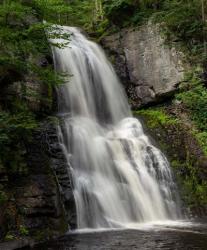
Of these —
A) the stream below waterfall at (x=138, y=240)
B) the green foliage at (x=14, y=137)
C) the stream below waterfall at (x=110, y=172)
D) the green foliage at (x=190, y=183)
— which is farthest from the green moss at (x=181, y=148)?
the green foliage at (x=14, y=137)

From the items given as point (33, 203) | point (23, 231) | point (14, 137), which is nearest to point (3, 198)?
point (23, 231)

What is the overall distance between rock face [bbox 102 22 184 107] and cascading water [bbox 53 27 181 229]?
0.73 m

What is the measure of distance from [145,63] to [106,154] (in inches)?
267

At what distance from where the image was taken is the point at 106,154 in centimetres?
1436

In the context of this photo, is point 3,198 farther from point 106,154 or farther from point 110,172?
point 106,154

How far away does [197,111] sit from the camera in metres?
17.7

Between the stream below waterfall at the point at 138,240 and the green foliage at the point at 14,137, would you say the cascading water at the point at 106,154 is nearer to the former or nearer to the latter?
the stream below waterfall at the point at 138,240

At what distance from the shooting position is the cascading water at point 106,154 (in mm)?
12359

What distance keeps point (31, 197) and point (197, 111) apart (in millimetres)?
9167

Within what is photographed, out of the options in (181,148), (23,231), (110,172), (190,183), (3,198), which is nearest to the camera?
(3,198)

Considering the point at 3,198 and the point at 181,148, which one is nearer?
the point at 3,198

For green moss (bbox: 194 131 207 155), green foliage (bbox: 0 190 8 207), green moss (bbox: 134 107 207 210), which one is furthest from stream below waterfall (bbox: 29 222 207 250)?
green moss (bbox: 194 131 207 155)

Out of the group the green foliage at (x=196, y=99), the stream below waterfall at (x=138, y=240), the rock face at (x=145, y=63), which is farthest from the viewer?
the rock face at (x=145, y=63)

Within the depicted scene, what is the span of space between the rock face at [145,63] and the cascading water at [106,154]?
0.73 metres
